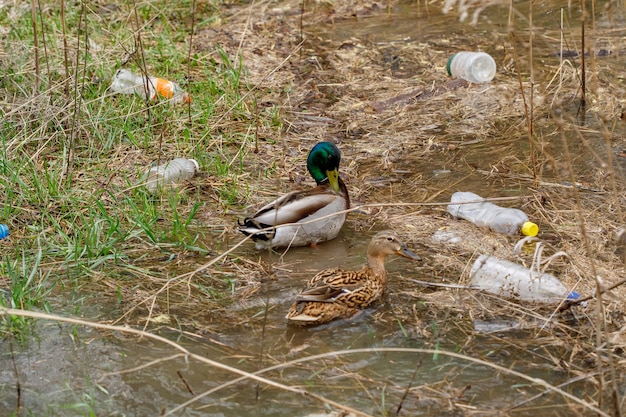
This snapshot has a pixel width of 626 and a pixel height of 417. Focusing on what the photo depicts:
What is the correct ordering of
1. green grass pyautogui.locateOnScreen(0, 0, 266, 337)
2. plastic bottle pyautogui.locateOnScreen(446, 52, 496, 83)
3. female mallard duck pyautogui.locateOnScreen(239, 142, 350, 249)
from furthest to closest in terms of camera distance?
plastic bottle pyautogui.locateOnScreen(446, 52, 496, 83), female mallard duck pyautogui.locateOnScreen(239, 142, 350, 249), green grass pyautogui.locateOnScreen(0, 0, 266, 337)

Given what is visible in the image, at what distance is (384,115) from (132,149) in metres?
2.05

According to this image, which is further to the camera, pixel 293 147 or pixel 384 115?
pixel 384 115

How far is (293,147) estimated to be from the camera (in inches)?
271

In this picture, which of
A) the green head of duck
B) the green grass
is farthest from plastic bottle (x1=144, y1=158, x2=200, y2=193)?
the green head of duck

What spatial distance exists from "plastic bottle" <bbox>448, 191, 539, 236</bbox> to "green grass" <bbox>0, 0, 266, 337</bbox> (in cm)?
141

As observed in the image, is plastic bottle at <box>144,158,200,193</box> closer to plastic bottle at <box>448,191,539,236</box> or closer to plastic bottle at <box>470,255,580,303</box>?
plastic bottle at <box>448,191,539,236</box>

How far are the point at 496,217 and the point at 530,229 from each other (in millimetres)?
245

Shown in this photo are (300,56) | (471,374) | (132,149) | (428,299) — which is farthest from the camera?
(300,56)

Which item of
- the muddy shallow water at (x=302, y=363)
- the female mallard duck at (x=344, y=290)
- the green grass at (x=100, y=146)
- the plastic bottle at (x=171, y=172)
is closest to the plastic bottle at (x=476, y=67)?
Result: the green grass at (x=100, y=146)

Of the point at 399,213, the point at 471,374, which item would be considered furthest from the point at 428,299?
the point at 399,213

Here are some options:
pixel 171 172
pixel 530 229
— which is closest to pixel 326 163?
pixel 171 172

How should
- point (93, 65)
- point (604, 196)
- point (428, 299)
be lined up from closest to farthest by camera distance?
point (428, 299)
point (604, 196)
point (93, 65)

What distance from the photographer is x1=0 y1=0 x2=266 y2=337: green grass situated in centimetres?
521

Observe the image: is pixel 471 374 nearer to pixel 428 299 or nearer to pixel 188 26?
pixel 428 299
